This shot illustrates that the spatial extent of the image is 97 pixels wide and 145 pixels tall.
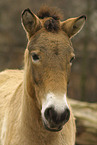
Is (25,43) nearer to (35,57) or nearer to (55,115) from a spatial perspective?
(35,57)

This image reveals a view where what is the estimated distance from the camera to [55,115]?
2344 mm

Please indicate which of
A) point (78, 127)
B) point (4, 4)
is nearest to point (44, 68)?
point (78, 127)

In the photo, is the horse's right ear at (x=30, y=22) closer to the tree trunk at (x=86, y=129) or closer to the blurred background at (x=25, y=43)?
the tree trunk at (x=86, y=129)

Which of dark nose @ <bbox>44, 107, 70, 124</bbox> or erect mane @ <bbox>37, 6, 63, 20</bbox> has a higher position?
erect mane @ <bbox>37, 6, 63, 20</bbox>

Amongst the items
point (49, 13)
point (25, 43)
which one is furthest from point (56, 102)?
point (25, 43)

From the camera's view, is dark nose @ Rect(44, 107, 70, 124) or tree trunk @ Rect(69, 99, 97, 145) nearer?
dark nose @ Rect(44, 107, 70, 124)

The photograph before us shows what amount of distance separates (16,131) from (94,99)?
40.0 ft

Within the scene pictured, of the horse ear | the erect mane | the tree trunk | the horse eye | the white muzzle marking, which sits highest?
the erect mane

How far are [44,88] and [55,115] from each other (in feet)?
1.36

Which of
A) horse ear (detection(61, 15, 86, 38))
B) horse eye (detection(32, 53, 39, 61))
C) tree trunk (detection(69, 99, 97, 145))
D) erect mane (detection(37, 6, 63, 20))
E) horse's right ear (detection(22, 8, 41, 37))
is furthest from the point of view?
tree trunk (detection(69, 99, 97, 145))

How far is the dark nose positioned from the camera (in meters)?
2.33

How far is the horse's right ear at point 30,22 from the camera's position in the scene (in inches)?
116

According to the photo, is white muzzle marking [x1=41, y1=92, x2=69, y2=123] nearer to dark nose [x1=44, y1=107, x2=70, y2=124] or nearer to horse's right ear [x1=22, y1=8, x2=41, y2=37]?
dark nose [x1=44, y1=107, x2=70, y2=124]

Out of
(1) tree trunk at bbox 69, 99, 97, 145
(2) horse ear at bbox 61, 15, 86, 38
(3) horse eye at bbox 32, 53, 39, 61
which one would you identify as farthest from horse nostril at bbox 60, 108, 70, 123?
(1) tree trunk at bbox 69, 99, 97, 145
